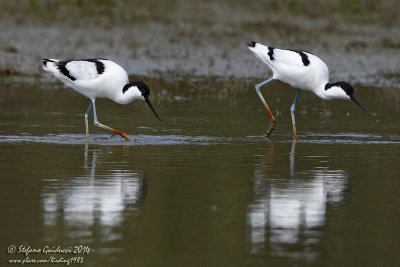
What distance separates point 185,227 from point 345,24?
19.7 m

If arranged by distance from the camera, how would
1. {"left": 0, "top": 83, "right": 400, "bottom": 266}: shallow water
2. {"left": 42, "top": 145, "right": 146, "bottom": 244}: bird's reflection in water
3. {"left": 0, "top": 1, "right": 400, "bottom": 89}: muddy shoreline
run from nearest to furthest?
{"left": 0, "top": 83, "right": 400, "bottom": 266}: shallow water, {"left": 42, "top": 145, "right": 146, "bottom": 244}: bird's reflection in water, {"left": 0, "top": 1, "right": 400, "bottom": 89}: muddy shoreline

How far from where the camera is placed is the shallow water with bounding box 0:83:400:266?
5.61m

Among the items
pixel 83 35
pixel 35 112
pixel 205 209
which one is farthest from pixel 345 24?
pixel 205 209

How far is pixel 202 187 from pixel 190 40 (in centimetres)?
1405

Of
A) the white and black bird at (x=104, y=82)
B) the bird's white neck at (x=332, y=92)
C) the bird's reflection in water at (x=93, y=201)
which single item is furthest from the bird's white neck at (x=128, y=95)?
the bird's white neck at (x=332, y=92)

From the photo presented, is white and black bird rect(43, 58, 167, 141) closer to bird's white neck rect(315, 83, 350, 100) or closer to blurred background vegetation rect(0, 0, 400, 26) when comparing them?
bird's white neck rect(315, 83, 350, 100)

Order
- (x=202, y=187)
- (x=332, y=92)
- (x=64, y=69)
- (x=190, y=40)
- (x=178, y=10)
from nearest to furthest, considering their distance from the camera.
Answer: (x=202, y=187)
(x=64, y=69)
(x=332, y=92)
(x=190, y=40)
(x=178, y=10)

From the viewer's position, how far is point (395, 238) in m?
5.92

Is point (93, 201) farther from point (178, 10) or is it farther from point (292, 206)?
point (178, 10)

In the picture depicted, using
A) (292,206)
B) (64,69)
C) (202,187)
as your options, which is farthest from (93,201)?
(64,69)

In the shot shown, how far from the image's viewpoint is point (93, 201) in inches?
265

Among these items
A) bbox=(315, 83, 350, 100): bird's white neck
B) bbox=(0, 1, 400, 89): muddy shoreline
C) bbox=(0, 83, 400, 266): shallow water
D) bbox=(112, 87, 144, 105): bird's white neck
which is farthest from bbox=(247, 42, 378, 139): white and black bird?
bbox=(0, 1, 400, 89): muddy shoreline

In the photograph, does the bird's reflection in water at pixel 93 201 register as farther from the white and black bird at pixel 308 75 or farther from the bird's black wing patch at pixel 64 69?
the white and black bird at pixel 308 75

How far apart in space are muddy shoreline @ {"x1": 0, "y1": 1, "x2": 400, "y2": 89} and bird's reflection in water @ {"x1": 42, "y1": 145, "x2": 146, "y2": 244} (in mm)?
7923
